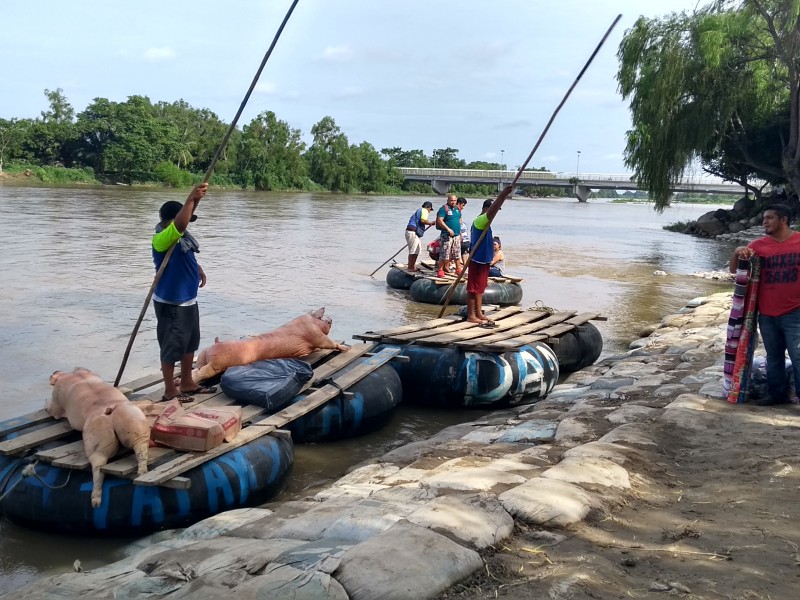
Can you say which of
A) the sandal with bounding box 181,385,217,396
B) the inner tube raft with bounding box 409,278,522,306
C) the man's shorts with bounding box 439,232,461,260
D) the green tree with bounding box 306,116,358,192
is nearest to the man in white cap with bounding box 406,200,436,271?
the man's shorts with bounding box 439,232,461,260

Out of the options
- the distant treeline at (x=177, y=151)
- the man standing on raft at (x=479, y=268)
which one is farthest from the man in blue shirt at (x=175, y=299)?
the distant treeline at (x=177, y=151)

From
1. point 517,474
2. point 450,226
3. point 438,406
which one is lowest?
point 438,406

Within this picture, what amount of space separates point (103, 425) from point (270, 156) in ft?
271

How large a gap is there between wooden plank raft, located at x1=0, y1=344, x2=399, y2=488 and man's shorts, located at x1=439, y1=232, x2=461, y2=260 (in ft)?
26.4

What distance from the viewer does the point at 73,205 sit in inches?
1457

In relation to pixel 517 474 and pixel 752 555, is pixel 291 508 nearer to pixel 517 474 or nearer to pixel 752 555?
pixel 517 474

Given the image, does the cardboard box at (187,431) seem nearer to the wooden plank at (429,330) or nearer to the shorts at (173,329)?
the shorts at (173,329)

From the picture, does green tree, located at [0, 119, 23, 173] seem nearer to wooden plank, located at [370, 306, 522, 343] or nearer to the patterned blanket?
wooden plank, located at [370, 306, 522, 343]

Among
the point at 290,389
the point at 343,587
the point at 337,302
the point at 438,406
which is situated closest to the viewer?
the point at 343,587

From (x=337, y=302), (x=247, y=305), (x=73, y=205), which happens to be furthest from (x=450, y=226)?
(x=73, y=205)

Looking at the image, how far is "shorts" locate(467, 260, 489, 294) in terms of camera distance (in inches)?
373

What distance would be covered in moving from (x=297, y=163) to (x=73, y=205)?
51434mm

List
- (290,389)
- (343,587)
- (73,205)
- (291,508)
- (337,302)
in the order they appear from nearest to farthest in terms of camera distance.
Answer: (343,587) < (291,508) < (290,389) < (337,302) < (73,205)

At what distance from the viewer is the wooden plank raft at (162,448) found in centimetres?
488
